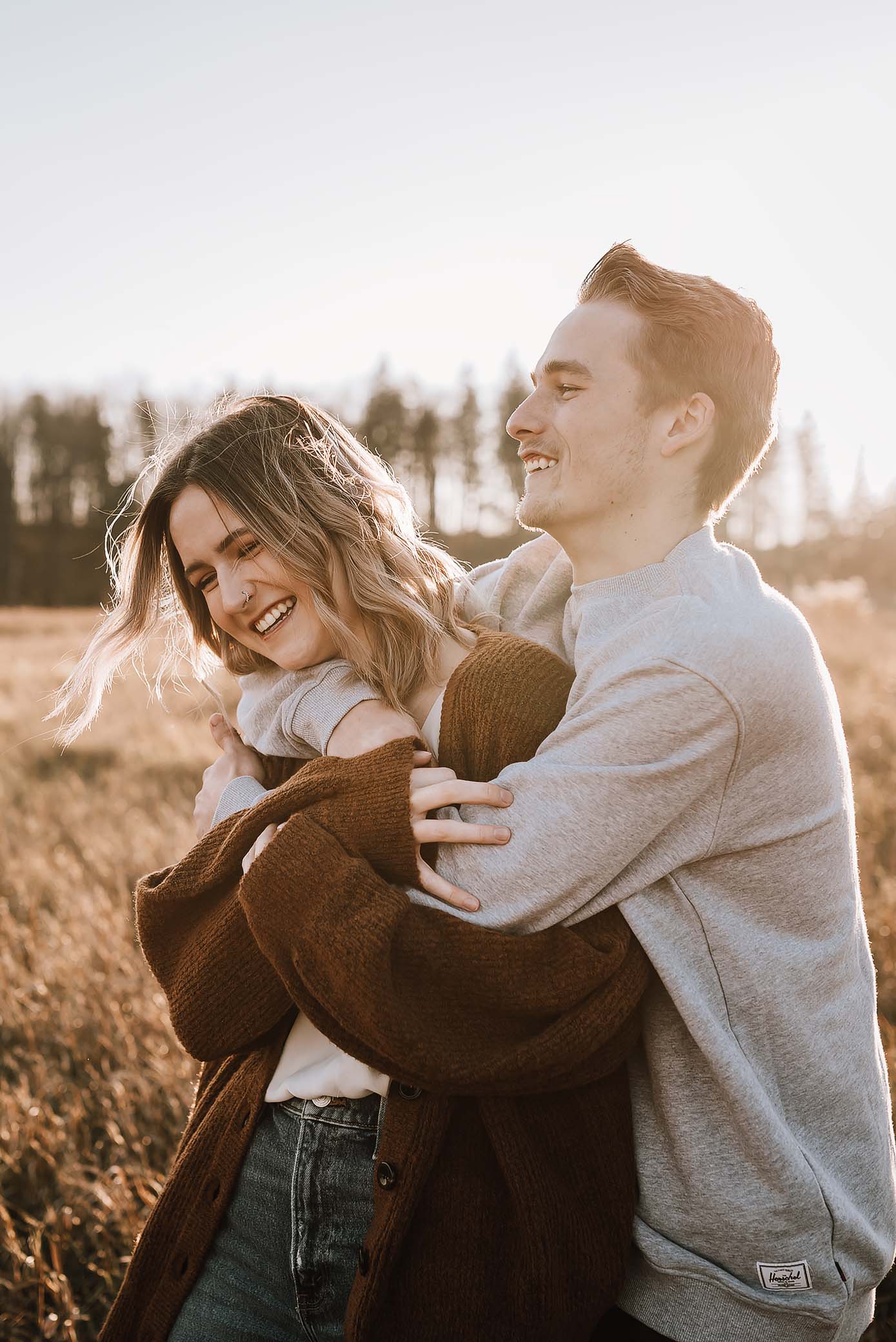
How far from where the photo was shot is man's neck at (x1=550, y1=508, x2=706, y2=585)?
219cm

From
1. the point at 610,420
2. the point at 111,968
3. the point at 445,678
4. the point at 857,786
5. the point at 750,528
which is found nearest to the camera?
the point at 610,420

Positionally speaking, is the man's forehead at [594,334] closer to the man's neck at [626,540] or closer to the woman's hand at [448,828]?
the man's neck at [626,540]

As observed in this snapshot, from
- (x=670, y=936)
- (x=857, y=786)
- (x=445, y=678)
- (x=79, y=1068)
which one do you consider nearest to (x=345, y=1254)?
(x=670, y=936)

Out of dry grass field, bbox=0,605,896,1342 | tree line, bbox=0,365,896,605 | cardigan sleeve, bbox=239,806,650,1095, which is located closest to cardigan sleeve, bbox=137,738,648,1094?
cardigan sleeve, bbox=239,806,650,1095

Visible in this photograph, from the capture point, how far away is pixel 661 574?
2.10m

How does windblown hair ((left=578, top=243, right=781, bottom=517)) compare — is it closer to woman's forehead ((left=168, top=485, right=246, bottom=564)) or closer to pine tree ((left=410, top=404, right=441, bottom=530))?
woman's forehead ((left=168, top=485, right=246, bottom=564))

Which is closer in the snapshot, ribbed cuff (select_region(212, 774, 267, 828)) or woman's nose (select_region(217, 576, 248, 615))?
ribbed cuff (select_region(212, 774, 267, 828))

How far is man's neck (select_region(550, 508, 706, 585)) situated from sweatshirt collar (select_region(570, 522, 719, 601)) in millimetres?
27

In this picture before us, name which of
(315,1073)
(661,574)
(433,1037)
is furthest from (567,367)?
(315,1073)

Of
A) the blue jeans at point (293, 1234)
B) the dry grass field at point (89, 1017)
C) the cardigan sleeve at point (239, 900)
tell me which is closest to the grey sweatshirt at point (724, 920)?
the cardigan sleeve at point (239, 900)

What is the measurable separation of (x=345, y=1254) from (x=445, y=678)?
4.36 ft

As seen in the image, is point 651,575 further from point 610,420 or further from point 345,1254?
point 345,1254

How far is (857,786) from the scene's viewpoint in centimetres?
626

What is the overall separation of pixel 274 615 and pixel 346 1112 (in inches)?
49.8
